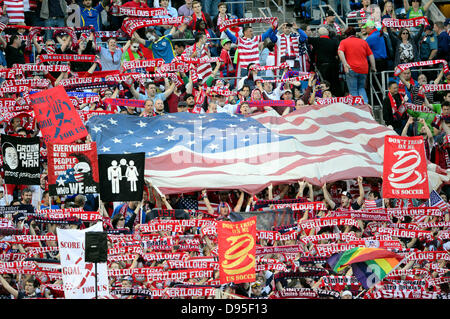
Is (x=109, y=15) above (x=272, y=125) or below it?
above

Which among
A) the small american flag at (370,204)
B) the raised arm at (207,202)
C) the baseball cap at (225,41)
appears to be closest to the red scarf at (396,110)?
the small american flag at (370,204)

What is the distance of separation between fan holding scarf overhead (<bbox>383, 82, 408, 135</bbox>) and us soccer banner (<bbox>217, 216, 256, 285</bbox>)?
7.79 meters

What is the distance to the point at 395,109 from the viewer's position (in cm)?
2130

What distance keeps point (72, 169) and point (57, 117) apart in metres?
1.36

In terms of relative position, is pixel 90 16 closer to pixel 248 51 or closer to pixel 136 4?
pixel 136 4

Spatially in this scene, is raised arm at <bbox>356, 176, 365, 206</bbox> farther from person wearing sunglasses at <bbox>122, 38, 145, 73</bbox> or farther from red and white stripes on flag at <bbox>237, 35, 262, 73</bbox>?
person wearing sunglasses at <bbox>122, 38, 145, 73</bbox>

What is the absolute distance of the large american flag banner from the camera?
61.6 ft

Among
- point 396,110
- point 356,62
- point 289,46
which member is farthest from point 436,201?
A: point 289,46

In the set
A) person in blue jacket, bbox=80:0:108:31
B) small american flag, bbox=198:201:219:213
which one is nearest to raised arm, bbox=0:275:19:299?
small american flag, bbox=198:201:219:213

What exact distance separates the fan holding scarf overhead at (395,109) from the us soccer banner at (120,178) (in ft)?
20.2

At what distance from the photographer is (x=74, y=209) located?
55.6ft

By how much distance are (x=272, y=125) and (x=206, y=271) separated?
19.3 feet
